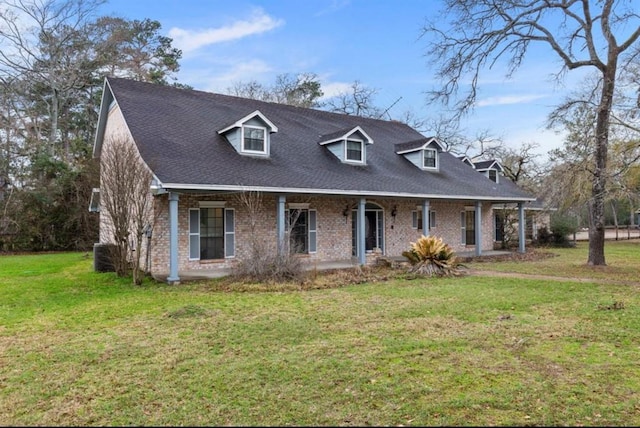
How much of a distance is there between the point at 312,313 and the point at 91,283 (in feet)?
23.0

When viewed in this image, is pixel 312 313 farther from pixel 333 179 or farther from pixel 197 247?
pixel 333 179

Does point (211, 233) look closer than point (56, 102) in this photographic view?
Yes

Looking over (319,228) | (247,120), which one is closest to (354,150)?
(319,228)

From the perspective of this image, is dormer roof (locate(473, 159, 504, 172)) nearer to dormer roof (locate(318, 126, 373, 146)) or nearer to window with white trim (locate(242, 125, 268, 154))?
dormer roof (locate(318, 126, 373, 146))

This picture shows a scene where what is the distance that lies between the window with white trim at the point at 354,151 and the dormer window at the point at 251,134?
374cm

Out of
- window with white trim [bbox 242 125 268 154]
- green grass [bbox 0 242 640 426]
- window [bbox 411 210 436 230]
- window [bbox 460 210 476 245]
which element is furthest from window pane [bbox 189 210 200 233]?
window [bbox 460 210 476 245]

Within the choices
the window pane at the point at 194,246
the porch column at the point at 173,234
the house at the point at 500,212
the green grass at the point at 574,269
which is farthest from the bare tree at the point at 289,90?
the porch column at the point at 173,234

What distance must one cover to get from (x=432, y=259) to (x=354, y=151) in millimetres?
6498

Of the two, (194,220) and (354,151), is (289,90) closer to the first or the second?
(354,151)

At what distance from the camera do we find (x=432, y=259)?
1336 cm

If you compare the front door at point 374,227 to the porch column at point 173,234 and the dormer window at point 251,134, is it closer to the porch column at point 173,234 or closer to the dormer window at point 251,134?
the dormer window at point 251,134

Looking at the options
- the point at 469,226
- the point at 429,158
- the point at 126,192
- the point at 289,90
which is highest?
the point at 289,90

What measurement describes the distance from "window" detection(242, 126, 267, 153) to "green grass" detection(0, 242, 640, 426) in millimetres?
6718

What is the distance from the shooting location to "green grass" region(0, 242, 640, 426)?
391 cm
